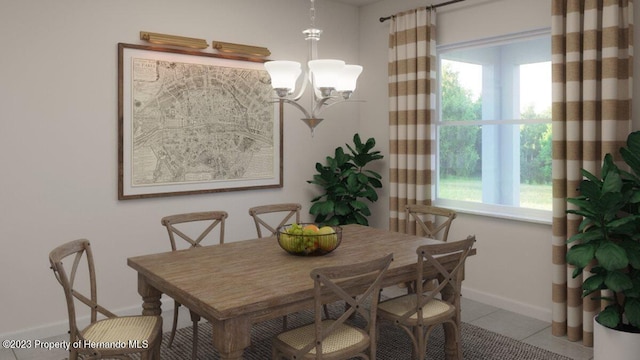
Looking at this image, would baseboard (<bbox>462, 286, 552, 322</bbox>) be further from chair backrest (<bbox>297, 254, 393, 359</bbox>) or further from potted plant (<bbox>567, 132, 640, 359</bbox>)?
chair backrest (<bbox>297, 254, 393, 359</bbox>)

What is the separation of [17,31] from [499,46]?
140 inches

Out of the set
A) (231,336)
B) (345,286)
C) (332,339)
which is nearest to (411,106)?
(345,286)

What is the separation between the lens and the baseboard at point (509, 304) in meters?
3.84

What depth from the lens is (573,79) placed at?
11.1 ft

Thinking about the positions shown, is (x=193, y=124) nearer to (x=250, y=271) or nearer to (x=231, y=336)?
(x=250, y=271)

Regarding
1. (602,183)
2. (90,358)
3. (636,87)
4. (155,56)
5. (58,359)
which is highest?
(155,56)

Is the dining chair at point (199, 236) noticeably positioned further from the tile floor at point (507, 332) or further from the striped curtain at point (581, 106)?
the striped curtain at point (581, 106)

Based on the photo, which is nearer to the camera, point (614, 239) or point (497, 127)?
point (614, 239)

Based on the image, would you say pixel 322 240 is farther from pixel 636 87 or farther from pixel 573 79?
pixel 636 87

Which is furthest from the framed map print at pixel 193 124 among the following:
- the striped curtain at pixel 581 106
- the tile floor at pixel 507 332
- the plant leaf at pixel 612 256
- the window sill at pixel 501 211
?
the plant leaf at pixel 612 256

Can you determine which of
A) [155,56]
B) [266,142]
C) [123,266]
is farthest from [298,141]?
[123,266]

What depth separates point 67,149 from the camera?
3.53 meters

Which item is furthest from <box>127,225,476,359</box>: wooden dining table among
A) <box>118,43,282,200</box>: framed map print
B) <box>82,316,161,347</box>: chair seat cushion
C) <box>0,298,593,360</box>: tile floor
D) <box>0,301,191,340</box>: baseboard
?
<box>118,43,282,200</box>: framed map print

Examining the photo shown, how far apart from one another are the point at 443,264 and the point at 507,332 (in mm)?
1142
